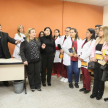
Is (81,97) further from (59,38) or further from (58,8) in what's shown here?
(58,8)

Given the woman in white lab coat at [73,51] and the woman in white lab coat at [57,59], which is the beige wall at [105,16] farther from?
the woman in white lab coat at [73,51]

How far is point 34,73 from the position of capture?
2.82 metres

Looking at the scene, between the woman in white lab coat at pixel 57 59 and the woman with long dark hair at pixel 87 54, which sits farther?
the woman in white lab coat at pixel 57 59

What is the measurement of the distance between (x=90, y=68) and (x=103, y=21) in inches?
138

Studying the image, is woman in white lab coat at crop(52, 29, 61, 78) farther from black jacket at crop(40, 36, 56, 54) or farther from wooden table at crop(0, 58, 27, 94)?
wooden table at crop(0, 58, 27, 94)

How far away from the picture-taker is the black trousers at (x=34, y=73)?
270cm

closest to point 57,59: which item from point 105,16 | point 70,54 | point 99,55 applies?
point 70,54

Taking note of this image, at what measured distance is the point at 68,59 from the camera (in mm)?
2965

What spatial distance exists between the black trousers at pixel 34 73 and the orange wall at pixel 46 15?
1692 mm

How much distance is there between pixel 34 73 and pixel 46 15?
237cm

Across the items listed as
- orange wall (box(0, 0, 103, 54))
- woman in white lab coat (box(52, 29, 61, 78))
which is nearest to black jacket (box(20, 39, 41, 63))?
woman in white lab coat (box(52, 29, 61, 78))

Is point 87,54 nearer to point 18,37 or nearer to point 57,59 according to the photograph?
point 57,59

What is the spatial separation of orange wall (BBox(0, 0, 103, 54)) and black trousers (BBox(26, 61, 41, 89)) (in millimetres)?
1692

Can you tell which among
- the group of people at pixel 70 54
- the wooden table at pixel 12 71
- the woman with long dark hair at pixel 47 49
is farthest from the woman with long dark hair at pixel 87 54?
the wooden table at pixel 12 71
